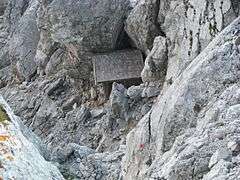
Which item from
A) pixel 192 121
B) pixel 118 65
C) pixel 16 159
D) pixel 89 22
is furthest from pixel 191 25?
pixel 89 22

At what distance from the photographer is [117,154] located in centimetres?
2544

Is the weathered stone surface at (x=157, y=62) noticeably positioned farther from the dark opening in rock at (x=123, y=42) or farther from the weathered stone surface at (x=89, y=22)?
the dark opening in rock at (x=123, y=42)

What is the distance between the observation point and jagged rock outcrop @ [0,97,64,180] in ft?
44.5

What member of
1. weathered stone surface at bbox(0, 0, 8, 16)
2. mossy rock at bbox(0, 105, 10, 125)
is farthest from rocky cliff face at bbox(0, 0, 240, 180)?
mossy rock at bbox(0, 105, 10, 125)

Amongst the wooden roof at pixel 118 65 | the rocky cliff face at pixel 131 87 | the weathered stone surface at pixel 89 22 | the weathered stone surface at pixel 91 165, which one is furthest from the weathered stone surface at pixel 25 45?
the weathered stone surface at pixel 91 165

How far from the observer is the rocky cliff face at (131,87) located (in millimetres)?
14881

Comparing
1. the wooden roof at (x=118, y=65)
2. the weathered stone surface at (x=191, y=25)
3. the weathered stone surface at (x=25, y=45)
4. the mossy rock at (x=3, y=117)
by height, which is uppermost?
the mossy rock at (x=3, y=117)

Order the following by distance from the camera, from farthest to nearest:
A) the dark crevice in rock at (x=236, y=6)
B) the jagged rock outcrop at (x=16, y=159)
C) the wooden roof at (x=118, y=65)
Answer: the wooden roof at (x=118, y=65) < the dark crevice in rock at (x=236, y=6) < the jagged rock outcrop at (x=16, y=159)

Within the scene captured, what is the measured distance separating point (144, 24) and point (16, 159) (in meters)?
22.2

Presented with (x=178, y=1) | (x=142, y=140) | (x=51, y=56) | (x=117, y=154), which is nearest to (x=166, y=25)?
(x=178, y=1)

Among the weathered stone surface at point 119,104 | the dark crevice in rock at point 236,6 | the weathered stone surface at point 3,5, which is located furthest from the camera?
the weathered stone surface at point 3,5

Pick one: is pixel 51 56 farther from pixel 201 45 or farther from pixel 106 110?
pixel 201 45

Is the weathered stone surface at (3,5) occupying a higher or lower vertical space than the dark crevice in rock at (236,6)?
lower

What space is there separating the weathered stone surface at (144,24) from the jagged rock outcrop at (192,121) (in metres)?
14.4
